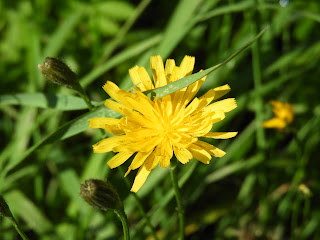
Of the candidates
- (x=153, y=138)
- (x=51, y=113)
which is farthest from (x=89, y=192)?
(x=51, y=113)

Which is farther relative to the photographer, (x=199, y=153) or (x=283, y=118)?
(x=283, y=118)

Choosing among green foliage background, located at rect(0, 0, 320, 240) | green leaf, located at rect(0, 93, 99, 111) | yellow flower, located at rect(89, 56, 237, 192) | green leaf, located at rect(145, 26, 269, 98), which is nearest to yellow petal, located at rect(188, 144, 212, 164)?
yellow flower, located at rect(89, 56, 237, 192)

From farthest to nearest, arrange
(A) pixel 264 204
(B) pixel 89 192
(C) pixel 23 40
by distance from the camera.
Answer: (C) pixel 23 40 → (A) pixel 264 204 → (B) pixel 89 192

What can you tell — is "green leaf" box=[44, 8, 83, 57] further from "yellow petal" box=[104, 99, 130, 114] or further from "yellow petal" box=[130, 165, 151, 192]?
"yellow petal" box=[130, 165, 151, 192]

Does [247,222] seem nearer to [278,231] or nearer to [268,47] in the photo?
[278,231]

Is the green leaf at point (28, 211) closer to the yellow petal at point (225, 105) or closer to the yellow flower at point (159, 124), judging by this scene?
the yellow flower at point (159, 124)

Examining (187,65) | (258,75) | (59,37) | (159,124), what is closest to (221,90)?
(187,65)

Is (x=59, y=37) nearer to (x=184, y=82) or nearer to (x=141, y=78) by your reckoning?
(x=141, y=78)
